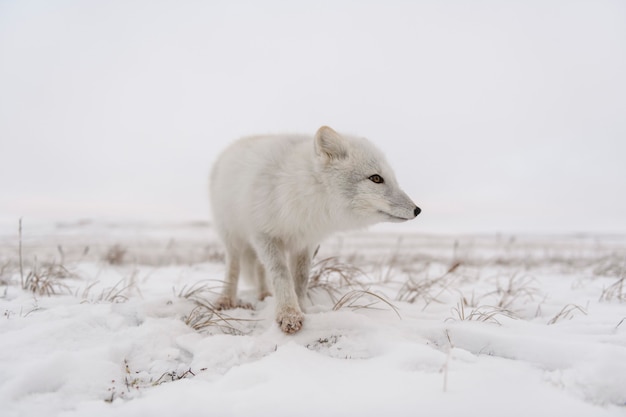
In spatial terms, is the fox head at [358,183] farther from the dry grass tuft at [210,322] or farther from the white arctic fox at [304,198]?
the dry grass tuft at [210,322]

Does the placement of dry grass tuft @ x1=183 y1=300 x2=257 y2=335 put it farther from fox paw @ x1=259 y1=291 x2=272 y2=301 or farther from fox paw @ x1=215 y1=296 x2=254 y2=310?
fox paw @ x1=259 y1=291 x2=272 y2=301

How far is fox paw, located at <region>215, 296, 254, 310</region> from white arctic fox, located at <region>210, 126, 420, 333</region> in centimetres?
1

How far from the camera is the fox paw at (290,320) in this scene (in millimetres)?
2744

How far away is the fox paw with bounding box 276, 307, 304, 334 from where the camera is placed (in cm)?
274

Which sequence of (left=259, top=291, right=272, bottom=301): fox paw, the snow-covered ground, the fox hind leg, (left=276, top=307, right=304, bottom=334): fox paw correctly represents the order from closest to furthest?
the snow-covered ground < (left=276, top=307, right=304, bottom=334): fox paw < the fox hind leg < (left=259, top=291, right=272, bottom=301): fox paw

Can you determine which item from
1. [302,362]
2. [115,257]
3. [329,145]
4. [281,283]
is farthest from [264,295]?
[115,257]

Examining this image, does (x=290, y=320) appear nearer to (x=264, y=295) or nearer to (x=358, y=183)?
(x=358, y=183)

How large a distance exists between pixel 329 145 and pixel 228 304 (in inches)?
79.3

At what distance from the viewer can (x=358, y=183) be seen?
330 cm

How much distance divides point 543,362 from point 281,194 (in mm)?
2334

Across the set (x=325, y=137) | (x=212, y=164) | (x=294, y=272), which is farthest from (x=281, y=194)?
(x=212, y=164)

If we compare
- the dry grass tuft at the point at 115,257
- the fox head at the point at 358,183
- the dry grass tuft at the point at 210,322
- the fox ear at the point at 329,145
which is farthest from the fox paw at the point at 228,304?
the dry grass tuft at the point at 115,257

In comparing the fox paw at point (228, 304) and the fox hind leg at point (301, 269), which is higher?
the fox hind leg at point (301, 269)

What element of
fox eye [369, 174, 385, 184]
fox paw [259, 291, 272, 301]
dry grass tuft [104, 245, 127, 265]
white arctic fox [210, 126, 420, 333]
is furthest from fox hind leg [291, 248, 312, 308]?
dry grass tuft [104, 245, 127, 265]
